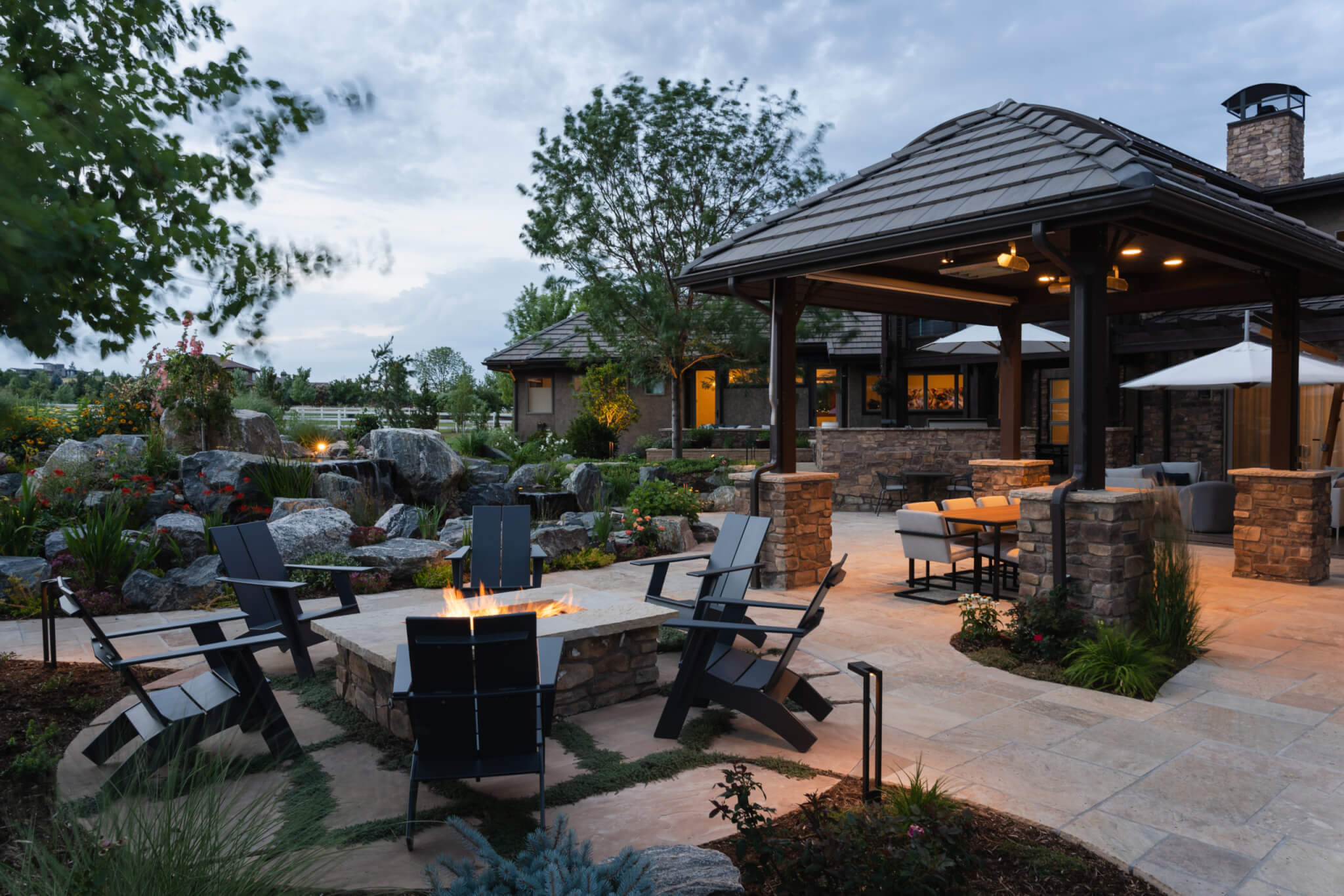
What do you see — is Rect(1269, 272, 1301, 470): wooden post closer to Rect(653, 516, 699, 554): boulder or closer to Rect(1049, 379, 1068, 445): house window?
Rect(653, 516, 699, 554): boulder

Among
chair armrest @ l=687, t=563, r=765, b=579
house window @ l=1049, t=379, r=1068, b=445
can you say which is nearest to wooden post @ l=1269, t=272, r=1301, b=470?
chair armrest @ l=687, t=563, r=765, b=579

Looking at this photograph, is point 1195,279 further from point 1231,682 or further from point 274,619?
point 274,619

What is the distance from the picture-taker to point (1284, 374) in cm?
781

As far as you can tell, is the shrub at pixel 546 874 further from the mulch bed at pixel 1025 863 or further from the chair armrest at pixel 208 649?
the chair armrest at pixel 208 649

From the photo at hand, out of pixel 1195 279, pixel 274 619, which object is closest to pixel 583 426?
pixel 1195 279

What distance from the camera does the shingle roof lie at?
18.0 ft

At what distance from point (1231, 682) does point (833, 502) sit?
33.6ft

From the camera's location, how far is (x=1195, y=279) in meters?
9.02

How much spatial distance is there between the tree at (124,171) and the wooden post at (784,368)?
17.2 ft

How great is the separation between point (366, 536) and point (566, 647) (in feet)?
15.7

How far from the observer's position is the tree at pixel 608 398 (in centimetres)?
1984

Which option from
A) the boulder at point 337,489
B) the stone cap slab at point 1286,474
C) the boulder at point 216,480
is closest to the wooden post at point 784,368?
the stone cap slab at point 1286,474

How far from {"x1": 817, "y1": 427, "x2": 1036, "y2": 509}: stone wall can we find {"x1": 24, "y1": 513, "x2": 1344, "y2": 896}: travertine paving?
8.14 metres

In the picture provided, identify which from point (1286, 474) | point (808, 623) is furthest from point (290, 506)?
point (1286, 474)
